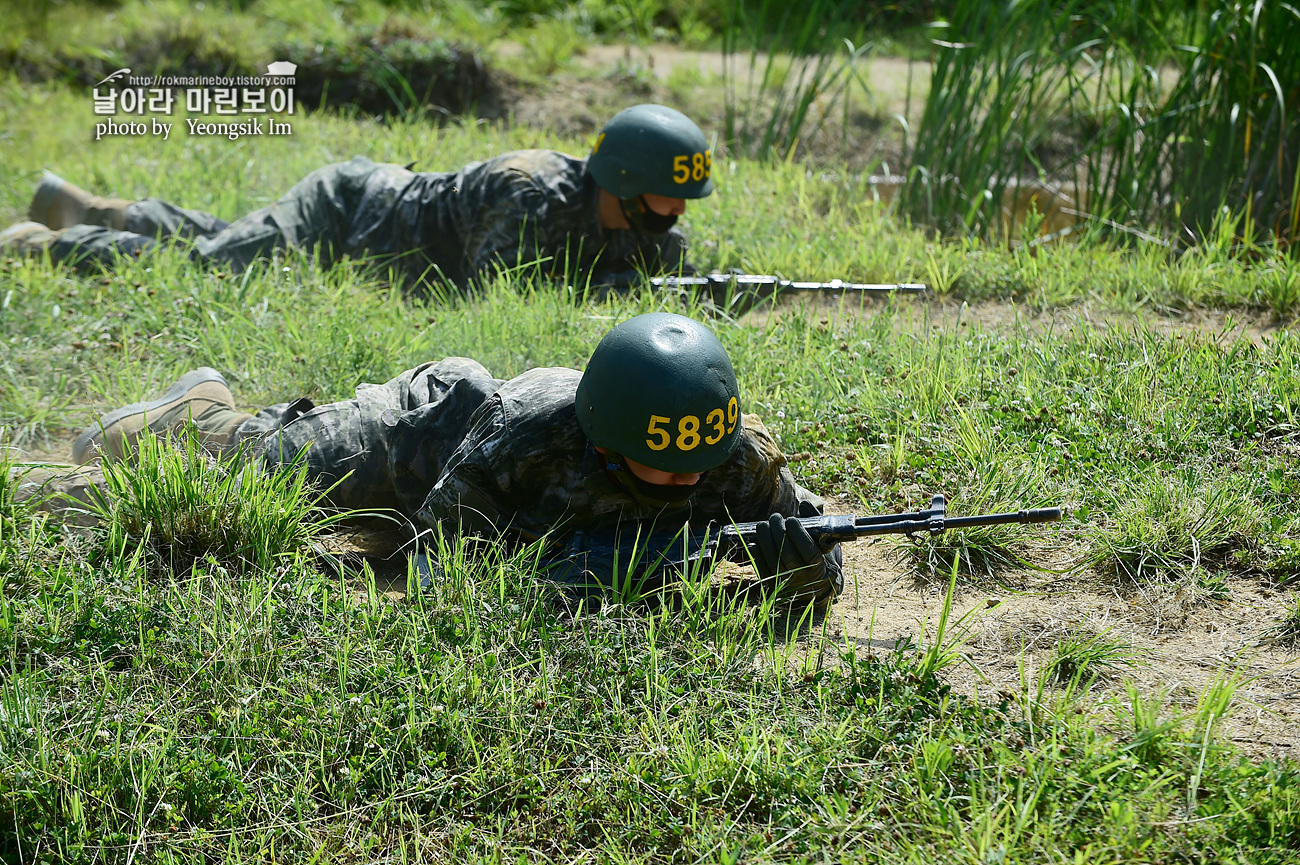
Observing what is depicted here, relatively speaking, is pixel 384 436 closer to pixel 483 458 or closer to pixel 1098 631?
pixel 483 458

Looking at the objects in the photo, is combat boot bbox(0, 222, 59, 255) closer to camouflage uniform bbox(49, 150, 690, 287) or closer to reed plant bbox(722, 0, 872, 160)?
camouflage uniform bbox(49, 150, 690, 287)

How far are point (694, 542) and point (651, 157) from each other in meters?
2.46

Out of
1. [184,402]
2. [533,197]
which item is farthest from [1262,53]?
[184,402]

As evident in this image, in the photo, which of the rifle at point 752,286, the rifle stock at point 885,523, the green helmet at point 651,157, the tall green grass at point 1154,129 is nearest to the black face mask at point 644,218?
the green helmet at point 651,157

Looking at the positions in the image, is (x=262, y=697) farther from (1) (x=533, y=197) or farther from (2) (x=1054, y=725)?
(1) (x=533, y=197)

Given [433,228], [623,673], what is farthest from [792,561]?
[433,228]

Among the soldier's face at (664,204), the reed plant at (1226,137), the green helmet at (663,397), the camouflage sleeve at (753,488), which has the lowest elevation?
the camouflage sleeve at (753,488)

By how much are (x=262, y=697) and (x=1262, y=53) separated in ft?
19.6

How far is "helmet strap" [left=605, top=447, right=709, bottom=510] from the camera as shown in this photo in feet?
9.69

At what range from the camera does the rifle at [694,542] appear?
2869mm

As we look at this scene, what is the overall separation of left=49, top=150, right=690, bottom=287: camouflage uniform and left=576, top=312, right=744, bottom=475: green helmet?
7.58ft

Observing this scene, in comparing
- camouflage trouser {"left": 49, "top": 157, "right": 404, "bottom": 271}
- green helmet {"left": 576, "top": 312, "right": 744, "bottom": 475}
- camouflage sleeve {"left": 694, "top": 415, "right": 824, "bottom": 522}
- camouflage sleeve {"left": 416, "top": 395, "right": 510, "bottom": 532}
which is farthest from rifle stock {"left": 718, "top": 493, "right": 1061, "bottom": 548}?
camouflage trouser {"left": 49, "top": 157, "right": 404, "bottom": 271}

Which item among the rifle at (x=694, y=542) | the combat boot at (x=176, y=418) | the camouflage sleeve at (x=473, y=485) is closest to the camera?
the rifle at (x=694, y=542)

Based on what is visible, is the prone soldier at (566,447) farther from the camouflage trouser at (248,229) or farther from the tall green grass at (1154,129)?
the tall green grass at (1154,129)
